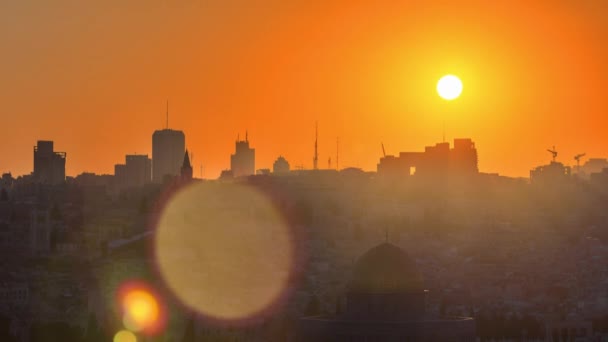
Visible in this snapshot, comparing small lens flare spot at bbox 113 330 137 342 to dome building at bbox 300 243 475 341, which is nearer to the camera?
dome building at bbox 300 243 475 341

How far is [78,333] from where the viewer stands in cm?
19775

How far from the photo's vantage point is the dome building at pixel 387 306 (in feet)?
486

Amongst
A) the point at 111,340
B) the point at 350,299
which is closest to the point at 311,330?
the point at 350,299

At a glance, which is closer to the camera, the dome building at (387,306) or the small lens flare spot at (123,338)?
the dome building at (387,306)

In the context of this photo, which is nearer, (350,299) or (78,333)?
(350,299)

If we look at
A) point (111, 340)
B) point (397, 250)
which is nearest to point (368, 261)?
point (397, 250)

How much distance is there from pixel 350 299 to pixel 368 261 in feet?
9.23

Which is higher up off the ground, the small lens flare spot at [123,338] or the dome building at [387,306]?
the dome building at [387,306]

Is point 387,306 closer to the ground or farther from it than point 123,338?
farther from it

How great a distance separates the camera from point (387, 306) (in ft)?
488

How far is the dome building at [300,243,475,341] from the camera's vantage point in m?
148

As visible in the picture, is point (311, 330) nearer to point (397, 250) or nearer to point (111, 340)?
point (397, 250)

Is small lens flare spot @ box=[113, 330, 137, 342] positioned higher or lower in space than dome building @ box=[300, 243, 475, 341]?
lower

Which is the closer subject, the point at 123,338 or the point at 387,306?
the point at 387,306
